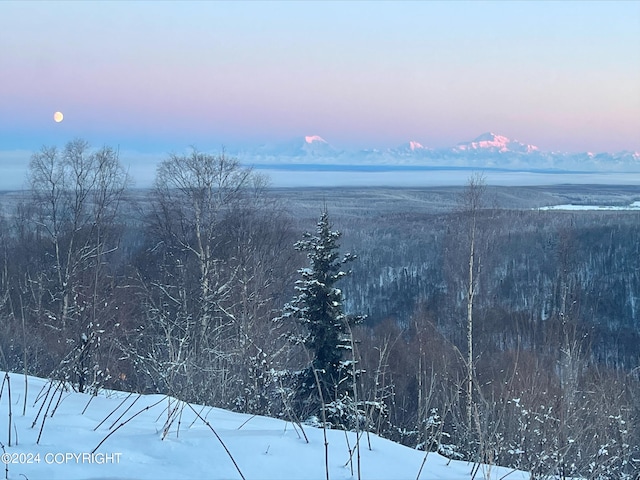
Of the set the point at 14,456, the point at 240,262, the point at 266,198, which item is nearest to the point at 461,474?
the point at 14,456

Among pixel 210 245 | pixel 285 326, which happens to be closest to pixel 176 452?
pixel 285 326

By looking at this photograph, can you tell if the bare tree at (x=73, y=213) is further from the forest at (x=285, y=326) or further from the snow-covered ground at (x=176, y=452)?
the snow-covered ground at (x=176, y=452)

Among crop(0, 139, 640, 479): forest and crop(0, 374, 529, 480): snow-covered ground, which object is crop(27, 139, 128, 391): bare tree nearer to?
crop(0, 139, 640, 479): forest

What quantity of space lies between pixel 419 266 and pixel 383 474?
141 feet

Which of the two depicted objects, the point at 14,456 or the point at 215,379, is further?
the point at 215,379

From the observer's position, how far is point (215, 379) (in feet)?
24.2

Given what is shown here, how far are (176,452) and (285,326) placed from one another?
1541 cm

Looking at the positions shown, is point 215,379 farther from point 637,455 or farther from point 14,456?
point 637,455

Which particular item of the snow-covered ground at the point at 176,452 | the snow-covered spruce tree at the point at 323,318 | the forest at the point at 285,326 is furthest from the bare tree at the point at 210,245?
the snow-covered ground at the point at 176,452

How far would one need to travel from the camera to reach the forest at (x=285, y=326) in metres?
Answer: 5.62

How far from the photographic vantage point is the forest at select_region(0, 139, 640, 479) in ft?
18.5

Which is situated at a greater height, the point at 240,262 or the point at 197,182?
the point at 197,182

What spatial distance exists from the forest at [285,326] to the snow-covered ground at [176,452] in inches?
9.4

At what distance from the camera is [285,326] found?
59.0 ft
